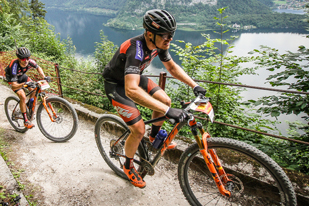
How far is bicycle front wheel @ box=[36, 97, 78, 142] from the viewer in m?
3.50

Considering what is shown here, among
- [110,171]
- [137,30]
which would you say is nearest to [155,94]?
[110,171]

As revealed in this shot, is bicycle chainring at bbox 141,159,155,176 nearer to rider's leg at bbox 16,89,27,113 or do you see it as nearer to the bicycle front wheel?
the bicycle front wheel

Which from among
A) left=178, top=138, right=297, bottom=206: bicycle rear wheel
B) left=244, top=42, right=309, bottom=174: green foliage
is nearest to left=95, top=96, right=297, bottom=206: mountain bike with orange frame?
left=178, top=138, right=297, bottom=206: bicycle rear wheel

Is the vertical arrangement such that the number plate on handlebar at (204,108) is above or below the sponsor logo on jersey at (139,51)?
below

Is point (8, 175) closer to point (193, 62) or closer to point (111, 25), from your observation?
point (193, 62)

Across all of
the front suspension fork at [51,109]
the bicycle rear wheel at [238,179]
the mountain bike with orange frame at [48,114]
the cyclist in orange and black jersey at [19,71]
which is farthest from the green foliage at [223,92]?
the cyclist in orange and black jersey at [19,71]

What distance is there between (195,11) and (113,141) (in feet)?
200

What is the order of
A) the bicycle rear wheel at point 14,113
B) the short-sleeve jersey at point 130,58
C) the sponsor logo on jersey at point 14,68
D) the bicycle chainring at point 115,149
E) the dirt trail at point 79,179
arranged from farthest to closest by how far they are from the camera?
the bicycle rear wheel at point 14,113
the sponsor logo on jersey at point 14,68
the bicycle chainring at point 115,149
the dirt trail at point 79,179
the short-sleeve jersey at point 130,58

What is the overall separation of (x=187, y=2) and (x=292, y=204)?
3863 inches

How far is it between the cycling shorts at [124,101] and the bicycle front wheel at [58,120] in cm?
160

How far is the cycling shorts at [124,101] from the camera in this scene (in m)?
2.07

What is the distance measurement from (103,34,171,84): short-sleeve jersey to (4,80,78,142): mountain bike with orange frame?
169 centimetres

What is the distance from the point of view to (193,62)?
216 inches

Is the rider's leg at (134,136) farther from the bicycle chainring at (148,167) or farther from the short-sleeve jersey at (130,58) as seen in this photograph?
the short-sleeve jersey at (130,58)
